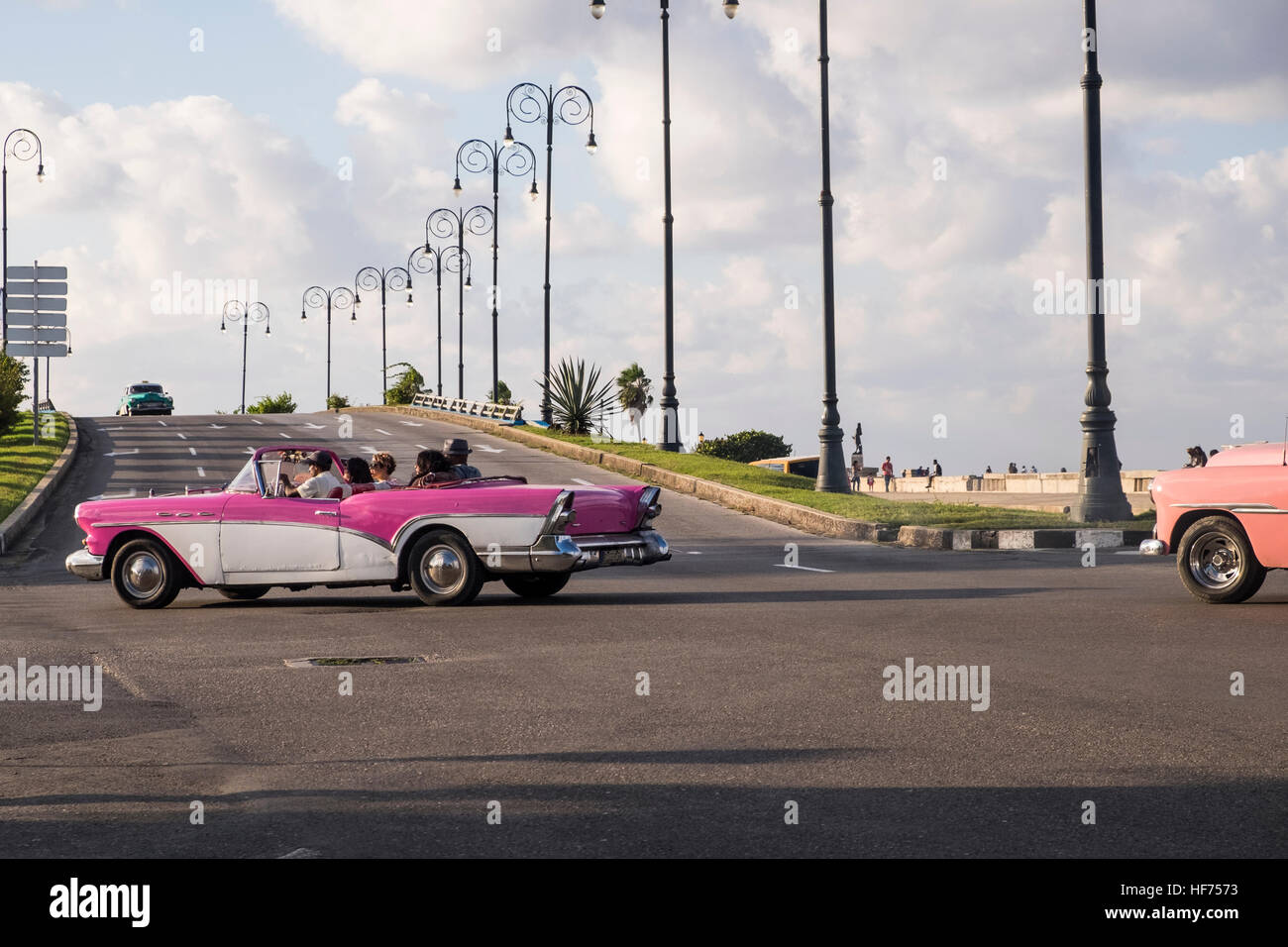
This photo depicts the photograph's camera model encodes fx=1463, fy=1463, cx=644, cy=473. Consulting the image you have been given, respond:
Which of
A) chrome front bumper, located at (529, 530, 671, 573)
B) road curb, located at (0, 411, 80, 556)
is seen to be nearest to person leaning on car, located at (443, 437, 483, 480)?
chrome front bumper, located at (529, 530, 671, 573)

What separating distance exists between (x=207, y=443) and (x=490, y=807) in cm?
3886

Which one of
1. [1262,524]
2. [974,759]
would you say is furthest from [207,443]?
[974,759]

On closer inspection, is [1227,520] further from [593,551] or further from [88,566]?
[88,566]

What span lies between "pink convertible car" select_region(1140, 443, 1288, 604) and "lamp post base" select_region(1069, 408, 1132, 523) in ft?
28.9

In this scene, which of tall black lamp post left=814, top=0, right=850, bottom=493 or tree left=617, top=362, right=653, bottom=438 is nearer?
tall black lamp post left=814, top=0, right=850, bottom=493

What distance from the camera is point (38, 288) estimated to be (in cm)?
3250

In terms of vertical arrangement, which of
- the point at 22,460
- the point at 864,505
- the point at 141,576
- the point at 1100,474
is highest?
the point at 22,460

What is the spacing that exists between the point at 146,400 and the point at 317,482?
204 feet

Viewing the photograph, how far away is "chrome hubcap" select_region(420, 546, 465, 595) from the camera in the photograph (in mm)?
12719

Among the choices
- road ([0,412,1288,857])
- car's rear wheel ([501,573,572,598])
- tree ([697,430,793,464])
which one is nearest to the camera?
road ([0,412,1288,857])

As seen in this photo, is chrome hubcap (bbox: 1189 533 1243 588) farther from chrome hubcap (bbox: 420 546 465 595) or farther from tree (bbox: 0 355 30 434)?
tree (bbox: 0 355 30 434)

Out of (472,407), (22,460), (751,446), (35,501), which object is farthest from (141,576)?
(751,446)
